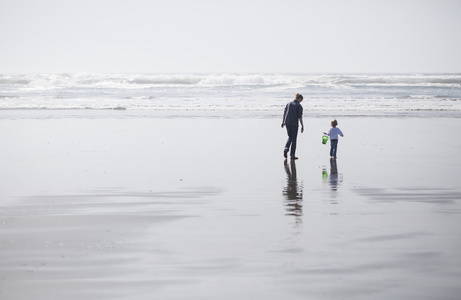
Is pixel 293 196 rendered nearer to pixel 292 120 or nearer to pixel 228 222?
pixel 228 222

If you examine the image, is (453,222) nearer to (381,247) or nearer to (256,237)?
(381,247)

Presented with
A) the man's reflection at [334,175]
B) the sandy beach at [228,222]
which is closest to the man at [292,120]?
the sandy beach at [228,222]

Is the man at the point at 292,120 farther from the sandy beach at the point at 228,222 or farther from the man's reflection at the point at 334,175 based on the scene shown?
the man's reflection at the point at 334,175

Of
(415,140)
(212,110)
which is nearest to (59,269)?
(415,140)

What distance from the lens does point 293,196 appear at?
9.79 metres

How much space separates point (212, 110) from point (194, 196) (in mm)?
25010

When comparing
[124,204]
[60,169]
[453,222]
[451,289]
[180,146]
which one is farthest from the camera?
[180,146]

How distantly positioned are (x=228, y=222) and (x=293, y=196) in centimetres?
225

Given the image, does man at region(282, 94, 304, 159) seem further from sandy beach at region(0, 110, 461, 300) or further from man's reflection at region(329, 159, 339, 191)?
man's reflection at region(329, 159, 339, 191)

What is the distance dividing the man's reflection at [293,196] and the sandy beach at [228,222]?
31mm

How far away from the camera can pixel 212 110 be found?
34.6m

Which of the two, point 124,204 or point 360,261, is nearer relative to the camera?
point 360,261

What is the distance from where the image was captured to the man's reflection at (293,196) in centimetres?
845

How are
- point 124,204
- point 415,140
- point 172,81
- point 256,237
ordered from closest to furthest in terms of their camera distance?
point 256,237 → point 124,204 → point 415,140 → point 172,81
